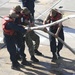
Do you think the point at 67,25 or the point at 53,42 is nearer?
the point at 53,42

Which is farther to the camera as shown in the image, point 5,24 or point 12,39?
point 12,39

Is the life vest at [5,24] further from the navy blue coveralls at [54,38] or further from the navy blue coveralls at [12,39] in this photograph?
the navy blue coveralls at [54,38]

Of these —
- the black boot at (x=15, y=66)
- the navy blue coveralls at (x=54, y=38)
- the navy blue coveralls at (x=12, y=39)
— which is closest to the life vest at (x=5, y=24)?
the navy blue coveralls at (x=12, y=39)

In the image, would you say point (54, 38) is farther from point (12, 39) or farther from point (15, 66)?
point (15, 66)

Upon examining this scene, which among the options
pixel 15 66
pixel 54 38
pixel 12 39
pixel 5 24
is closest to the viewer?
pixel 5 24

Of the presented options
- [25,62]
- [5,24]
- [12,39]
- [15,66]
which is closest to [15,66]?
[15,66]

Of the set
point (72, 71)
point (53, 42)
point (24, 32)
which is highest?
point (24, 32)

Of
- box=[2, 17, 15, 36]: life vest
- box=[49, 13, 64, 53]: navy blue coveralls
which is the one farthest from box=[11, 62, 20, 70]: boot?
box=[49, 13, 64, 53]: navy blue coveralls

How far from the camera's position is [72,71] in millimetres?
8516

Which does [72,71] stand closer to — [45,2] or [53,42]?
[53,42]

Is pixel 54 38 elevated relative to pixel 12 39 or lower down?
lower down

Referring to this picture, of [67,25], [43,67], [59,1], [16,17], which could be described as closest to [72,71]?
[43,67]

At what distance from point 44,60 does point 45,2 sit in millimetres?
6896

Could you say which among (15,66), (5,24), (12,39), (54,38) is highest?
(5,24)
